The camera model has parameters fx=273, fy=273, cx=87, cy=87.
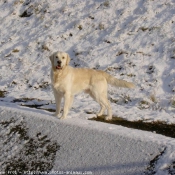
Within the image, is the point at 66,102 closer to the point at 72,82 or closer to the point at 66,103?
the point at 66,103

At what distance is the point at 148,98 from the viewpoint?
761 centimetres

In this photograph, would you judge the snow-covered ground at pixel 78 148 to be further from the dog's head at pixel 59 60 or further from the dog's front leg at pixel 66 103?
the dog's head at pixel 59 60

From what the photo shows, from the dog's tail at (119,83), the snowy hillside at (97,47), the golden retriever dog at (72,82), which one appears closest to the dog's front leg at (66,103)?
the golden retriever dog at (72,82)

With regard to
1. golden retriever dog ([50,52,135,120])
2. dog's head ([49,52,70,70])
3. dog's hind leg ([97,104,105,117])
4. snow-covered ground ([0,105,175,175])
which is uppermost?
dog's head ([49,52,70,70])

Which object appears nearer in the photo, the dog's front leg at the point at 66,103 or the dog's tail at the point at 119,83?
the dog's front leg at the point at 66,103

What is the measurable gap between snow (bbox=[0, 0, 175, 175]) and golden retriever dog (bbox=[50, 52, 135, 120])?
1.42 feet

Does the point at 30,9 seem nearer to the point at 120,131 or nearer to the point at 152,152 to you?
the point at 120,131

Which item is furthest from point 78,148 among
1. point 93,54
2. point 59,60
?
point 93,54

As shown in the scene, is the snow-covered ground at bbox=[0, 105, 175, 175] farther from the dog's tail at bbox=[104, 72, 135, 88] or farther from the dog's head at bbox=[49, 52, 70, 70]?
the dog's tail at bbox=[104, 72, 135, 88]

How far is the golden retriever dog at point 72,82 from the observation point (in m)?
5.68

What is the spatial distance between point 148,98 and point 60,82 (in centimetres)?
302

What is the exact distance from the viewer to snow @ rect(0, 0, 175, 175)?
20.4 ft

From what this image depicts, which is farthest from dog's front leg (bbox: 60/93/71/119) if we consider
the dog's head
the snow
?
the dog's head

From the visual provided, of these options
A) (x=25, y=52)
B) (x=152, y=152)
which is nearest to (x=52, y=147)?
(x=152, y=152)
